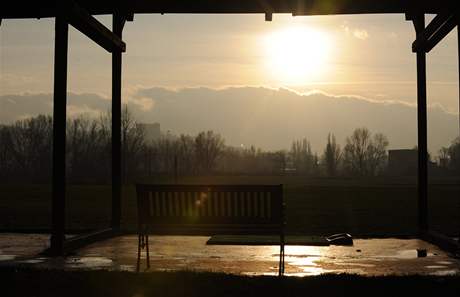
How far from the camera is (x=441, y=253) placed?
9117 millimetres

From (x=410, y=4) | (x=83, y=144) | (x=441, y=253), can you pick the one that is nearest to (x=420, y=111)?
(x=410, y=4)

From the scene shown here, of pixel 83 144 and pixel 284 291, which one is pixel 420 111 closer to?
pixel 284 291

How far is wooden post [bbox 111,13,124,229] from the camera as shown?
11.5 metres

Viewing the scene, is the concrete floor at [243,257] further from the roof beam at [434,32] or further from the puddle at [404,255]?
the roof beam at [434,32]

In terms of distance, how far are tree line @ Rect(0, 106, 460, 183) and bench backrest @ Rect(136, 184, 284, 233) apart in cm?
6162

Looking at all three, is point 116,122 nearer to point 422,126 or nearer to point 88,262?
point 88,262

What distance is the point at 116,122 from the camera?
1163cm

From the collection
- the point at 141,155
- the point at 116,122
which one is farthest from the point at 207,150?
the point at 116,122

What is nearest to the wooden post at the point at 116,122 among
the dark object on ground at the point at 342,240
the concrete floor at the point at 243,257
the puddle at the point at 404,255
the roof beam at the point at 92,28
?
the roof beam at the point at 92,28

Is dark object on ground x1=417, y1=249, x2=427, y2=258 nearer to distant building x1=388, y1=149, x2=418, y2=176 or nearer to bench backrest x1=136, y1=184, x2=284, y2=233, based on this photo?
bench backrest x1=136, y1=184, x2=284, y2=233

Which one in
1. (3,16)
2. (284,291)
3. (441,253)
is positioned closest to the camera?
(284,291)

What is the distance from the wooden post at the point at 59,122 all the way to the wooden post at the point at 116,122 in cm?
245

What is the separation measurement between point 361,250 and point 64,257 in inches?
168

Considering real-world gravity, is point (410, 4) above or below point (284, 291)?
above
